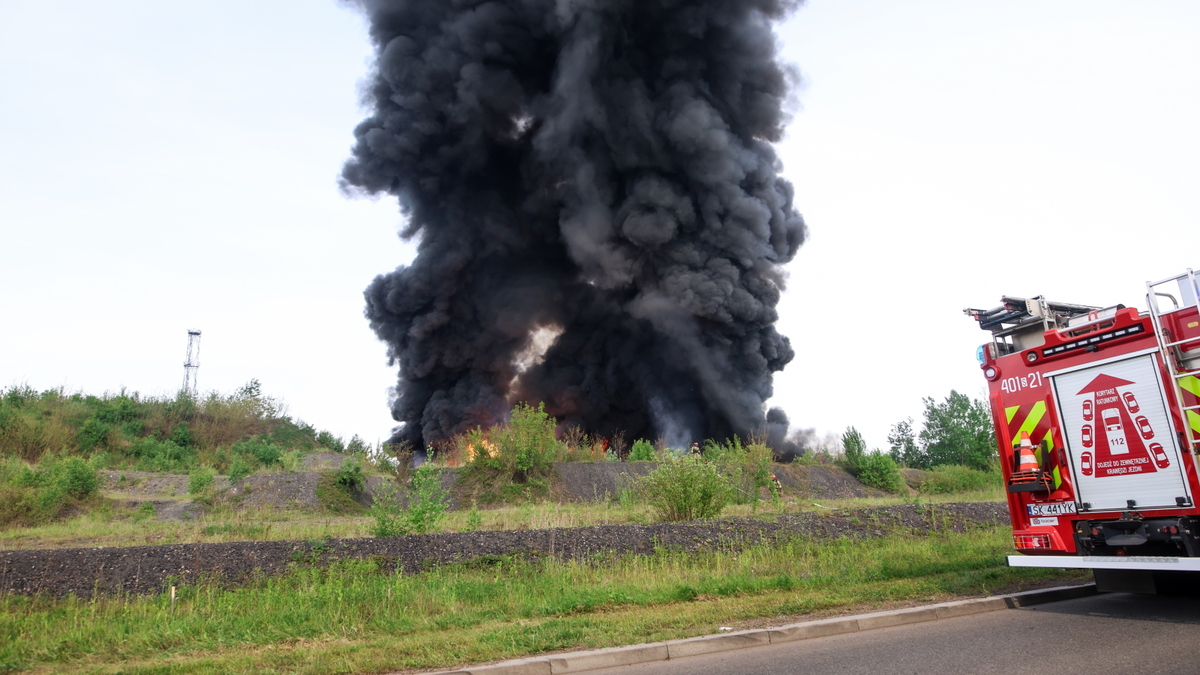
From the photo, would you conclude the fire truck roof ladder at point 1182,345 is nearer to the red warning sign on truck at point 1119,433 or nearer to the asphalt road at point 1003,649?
the red warning sign on truck at point 1119,433

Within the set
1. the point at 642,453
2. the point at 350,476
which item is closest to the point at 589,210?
the point at 642,453

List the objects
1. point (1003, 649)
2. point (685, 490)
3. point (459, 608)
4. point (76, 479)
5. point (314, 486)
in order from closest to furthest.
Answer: point (1003, 649) → point (459, 608) → point (685, 490) → point (76, 479) → point (314, 486)

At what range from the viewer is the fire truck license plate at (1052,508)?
648 centimetres

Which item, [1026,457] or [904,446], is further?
[904,446]

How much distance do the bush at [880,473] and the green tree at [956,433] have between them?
6.52 m

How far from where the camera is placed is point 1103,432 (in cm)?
627

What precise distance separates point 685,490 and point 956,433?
24162 mm

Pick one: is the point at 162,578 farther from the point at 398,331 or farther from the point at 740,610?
the point at 398,331

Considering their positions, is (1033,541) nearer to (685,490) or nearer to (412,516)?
(685,490)

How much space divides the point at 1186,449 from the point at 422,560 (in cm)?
759

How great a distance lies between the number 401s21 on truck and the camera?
571 centimetres

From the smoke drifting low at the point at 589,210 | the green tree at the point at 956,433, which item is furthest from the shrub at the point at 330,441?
the green tree at the point at 956,433

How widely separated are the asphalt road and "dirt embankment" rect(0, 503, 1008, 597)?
12.0ft

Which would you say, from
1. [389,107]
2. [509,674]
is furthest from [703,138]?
[509,674]
